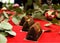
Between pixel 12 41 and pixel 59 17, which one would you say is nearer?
pixel 12 41

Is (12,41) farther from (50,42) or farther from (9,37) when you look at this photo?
(50,42)

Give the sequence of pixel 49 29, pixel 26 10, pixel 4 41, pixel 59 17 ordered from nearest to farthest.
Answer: pixel 4 41 → pixel 49 29 → pixel 59 17 → pixel 26 10

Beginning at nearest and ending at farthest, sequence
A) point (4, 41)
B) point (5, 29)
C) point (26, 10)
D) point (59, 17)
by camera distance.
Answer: point (4, 41) < point (5, 29) < point (59, 17) < point (26, 10)

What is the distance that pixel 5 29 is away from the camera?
29.5 inches

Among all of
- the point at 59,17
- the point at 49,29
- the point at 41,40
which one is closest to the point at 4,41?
the point at 41,40

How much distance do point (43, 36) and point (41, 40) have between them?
0.21 feet

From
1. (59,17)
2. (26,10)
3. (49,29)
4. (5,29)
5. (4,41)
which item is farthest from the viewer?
(26,10)

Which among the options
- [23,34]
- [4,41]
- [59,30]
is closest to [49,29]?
[59,30]

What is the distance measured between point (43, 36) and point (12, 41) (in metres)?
0.16

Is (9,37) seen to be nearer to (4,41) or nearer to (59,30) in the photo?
(4,41)

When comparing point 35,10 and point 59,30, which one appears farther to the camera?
point 35,10

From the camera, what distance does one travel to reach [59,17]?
1120 mm

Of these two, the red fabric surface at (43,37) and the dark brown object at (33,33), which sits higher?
the dark brown object at (33,33)

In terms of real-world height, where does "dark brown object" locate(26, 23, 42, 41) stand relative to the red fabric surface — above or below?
above
